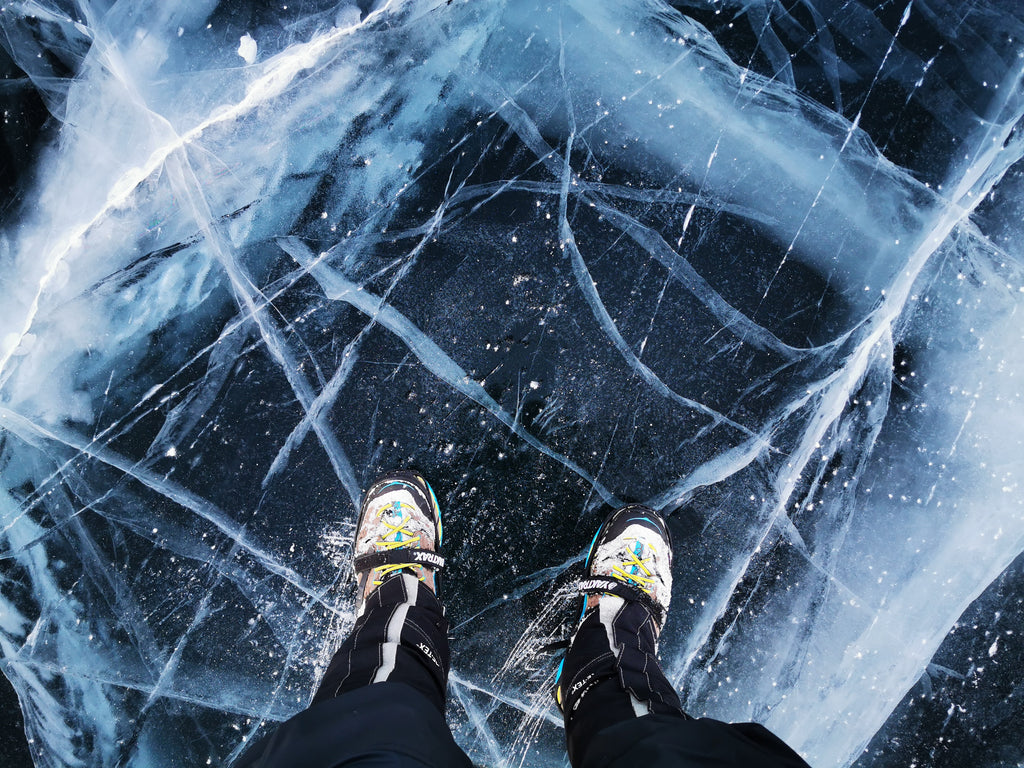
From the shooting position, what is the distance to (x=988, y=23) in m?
1.97

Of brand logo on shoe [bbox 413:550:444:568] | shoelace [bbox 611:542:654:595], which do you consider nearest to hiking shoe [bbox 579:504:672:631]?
shoelace [bbox 611:542:654:595]

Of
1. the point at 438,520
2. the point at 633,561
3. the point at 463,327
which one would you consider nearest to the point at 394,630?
the point at 438,520

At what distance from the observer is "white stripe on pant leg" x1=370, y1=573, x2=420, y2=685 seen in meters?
1.58

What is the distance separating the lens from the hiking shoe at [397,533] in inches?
72.7

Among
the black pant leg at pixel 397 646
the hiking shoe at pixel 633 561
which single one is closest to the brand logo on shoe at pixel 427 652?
the black pant leg at pixel 397 646

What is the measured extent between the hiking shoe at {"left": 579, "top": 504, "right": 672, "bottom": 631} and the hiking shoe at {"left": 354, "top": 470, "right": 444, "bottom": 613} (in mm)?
531

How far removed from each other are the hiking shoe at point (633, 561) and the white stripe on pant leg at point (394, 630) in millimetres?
558

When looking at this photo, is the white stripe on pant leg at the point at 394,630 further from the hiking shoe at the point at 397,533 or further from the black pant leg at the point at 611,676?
the black pant leg at the point at 611,676

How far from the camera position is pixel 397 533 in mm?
1866

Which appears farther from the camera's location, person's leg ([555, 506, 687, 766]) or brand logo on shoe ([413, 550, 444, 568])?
brand logo on shoe ([413, 550, 444, 568])

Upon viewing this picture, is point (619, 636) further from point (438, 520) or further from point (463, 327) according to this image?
point (463, 327)

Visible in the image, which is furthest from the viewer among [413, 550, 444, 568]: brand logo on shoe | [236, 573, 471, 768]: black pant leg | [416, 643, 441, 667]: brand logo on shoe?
[413, 550, 444, 568]: brand logo on shoe

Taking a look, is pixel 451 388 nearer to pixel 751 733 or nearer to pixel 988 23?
pixel 751 733

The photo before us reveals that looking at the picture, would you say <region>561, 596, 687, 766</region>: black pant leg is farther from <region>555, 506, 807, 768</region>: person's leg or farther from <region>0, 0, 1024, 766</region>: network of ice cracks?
<region>0, 0, 1024, 766</region>: network of ice cracks
